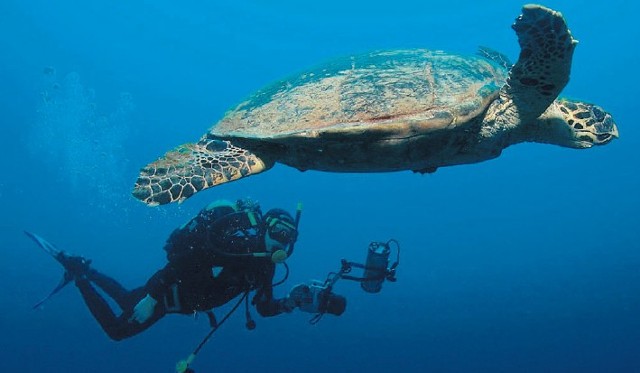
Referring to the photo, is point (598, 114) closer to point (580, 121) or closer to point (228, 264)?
point (580, 121)

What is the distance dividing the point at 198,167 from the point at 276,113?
0.81 metres

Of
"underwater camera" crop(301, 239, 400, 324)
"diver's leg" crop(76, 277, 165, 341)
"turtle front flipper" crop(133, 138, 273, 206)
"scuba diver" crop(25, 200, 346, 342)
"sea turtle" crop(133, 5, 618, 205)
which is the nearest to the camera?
"sea turtle" crop(133, 5, 618, 205)

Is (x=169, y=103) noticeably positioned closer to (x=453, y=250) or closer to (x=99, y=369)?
(x=453, y=250)

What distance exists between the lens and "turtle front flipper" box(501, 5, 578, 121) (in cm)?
245

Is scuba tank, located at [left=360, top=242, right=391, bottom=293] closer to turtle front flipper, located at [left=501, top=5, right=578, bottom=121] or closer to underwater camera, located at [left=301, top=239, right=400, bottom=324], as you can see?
underwater camera, located at [left=301, top=239, right=400, bottom=324]

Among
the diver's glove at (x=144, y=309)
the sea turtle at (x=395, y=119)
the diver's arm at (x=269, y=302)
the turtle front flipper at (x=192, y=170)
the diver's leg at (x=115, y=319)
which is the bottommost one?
the diver's leg at (x=115, y=319)

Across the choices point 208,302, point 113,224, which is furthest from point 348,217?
point 208,302

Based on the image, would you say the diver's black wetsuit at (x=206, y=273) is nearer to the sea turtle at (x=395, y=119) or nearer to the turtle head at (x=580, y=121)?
the sea turtle at (x=395, y=119)

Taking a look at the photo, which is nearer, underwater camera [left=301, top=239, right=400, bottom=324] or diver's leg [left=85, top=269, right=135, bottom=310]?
underwater camera [left=301, top=239, right=400, bottom=324]

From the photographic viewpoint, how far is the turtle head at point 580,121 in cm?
358

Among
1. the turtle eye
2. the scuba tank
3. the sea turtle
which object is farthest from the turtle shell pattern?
the scuba tank

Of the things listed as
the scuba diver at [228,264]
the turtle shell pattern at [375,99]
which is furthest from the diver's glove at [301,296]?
the turtle shell pattern at [375,99]

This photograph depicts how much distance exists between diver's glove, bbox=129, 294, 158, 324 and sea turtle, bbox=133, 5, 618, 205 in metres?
2.85

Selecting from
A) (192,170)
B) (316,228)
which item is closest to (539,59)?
(192,170)
